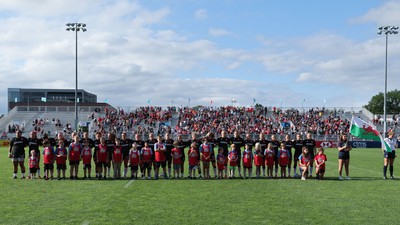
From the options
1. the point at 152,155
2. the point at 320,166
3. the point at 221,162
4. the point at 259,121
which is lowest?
the point at 320,166

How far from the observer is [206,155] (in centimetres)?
1586

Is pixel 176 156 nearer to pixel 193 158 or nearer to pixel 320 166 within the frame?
pixel 193 158

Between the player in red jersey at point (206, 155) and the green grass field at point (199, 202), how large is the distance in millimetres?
1018

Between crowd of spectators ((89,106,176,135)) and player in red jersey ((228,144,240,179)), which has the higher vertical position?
crowd of spectators ((89,106,176,135))

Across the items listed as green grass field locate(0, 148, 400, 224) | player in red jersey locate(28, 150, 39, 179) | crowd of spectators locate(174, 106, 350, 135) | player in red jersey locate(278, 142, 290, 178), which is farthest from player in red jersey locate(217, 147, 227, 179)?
crowd of spectators locate(174, 106, 350, 135)

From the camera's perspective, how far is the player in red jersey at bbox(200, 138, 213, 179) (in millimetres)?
15828

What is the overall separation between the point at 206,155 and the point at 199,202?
540cm

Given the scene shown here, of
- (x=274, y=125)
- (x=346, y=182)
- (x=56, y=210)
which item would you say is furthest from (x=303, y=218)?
(x=274, y=125)

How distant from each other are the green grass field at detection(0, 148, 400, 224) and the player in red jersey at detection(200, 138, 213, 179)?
1.02 metres

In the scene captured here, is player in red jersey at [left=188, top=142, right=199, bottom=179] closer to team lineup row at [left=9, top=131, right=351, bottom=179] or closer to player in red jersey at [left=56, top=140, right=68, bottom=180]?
team lineup row at [left=9, top=131, right=351, bottom=179]

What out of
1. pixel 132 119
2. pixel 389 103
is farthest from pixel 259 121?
pixel 389 103

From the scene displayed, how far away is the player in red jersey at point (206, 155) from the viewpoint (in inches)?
623

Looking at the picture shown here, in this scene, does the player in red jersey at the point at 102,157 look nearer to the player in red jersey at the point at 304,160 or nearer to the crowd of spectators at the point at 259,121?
the player in red jersey at the point at 304,160

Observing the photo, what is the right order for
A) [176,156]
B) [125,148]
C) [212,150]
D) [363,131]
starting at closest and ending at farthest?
[176,156] → [212,150] → [125,148] → [363,131]
